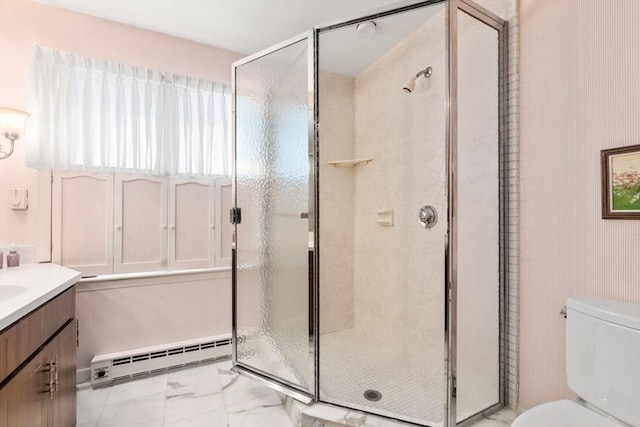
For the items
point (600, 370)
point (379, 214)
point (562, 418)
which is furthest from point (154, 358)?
point (600, 370)

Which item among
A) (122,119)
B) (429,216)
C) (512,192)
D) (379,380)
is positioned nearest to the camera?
(512,192)

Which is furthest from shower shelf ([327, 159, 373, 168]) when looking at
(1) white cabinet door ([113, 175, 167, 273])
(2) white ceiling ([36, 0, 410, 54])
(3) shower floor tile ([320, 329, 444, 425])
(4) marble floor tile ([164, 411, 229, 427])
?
(4) marble floor tile ([164, 411, 229, 427])

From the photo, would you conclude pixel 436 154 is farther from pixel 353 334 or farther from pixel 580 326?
pixel 353 334

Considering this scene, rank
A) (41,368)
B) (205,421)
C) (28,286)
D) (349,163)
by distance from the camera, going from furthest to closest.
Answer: (349,163), (205,421), (28,286), (41,368)

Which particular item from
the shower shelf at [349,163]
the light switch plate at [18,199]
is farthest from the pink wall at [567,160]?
the light switch plate at [18,199]

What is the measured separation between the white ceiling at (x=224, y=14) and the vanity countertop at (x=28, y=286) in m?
1.65

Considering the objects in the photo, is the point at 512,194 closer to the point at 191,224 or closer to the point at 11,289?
the point at 191,224

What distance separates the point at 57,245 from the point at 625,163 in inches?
117

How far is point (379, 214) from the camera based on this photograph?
254 cm

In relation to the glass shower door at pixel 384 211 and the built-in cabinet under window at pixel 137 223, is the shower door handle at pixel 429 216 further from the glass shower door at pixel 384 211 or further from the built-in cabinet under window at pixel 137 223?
the built-in cabinet under window at pixel 137 223

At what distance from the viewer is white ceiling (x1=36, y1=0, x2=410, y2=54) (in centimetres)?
198

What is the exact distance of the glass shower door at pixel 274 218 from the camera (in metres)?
1.83

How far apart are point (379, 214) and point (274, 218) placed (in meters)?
0.93

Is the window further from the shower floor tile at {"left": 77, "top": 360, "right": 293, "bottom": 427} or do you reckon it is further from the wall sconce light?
the shower floor tile at {"left": 77, "top": 360, "right": 293, "bottom": 427}
